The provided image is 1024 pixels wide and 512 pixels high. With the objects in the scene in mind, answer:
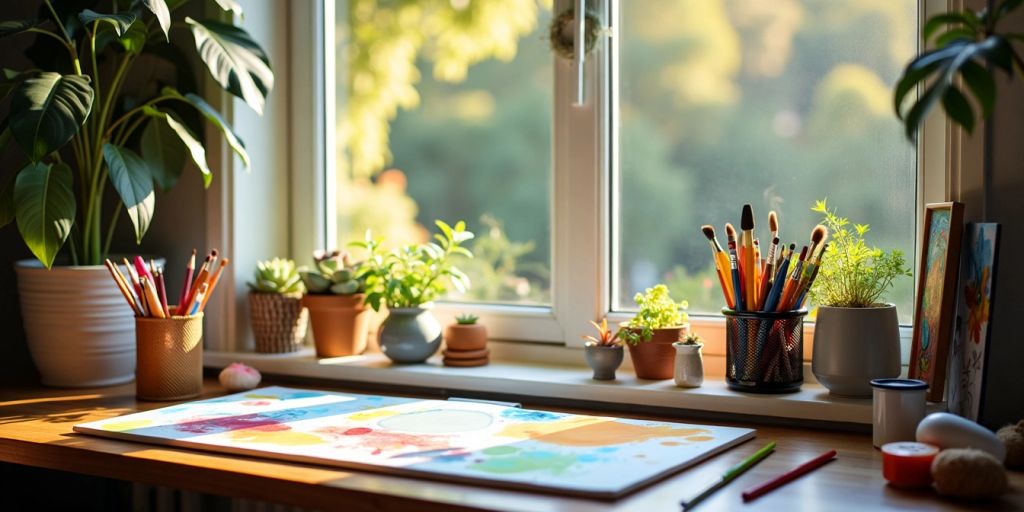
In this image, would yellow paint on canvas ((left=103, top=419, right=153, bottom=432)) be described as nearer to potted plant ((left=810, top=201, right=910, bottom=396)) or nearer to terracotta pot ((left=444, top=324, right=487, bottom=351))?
terracotta pot ((left=444, top=324, right=487, bottom=351))

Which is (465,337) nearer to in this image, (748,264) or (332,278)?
(332,278)

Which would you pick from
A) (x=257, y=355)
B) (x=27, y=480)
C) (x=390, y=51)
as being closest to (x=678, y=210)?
(x=390, y=51)

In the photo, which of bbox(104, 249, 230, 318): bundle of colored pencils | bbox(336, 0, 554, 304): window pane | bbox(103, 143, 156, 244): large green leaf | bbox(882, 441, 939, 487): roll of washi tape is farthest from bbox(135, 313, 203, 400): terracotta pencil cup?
bbox(882, 441, 939, 487): roll of washi tape

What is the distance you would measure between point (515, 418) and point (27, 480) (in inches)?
48.7

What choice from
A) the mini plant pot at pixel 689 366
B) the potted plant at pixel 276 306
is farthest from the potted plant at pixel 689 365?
the potted plant at pixel 276 306

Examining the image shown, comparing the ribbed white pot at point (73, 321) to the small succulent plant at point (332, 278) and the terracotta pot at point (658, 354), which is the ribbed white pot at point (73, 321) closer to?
the small succulent plant at point (332, 278)

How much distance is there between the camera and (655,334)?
1716mm

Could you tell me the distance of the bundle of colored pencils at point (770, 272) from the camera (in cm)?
155

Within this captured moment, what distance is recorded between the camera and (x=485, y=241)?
2.04m

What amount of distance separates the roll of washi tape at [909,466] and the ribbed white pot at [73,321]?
1.37 meters

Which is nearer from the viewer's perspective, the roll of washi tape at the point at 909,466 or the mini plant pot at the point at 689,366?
the roll of washi tape at the point at 909,466

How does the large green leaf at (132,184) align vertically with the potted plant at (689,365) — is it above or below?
above

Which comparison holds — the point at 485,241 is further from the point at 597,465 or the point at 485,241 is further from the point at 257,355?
the point at 597,465

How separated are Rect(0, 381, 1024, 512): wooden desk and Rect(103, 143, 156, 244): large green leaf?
35 centimetres
